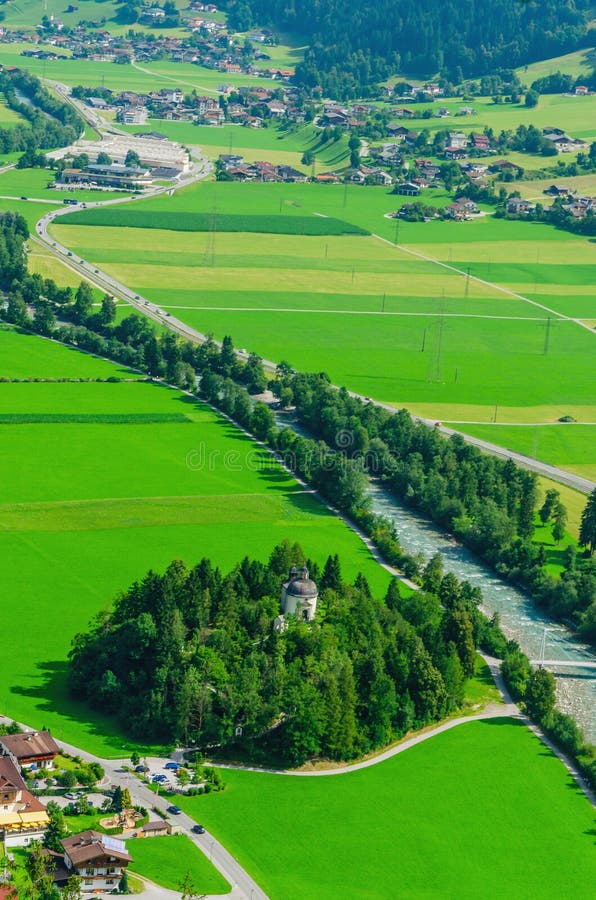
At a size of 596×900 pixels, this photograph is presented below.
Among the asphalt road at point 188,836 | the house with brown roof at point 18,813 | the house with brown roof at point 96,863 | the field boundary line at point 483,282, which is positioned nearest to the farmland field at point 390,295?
the field boundary line at point 483,282

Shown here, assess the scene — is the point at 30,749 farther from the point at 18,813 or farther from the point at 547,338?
the point at 547,338

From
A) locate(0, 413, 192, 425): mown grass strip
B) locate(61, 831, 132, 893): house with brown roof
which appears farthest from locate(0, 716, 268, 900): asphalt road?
locate(0, 413, 192, 425): mown grass strip

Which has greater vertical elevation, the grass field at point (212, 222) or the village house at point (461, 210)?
the village house at point (461, 210)

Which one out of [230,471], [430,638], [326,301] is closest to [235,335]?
[326,301]

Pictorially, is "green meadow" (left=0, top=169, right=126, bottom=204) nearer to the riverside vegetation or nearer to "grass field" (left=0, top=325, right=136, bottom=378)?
the riverside vegetation

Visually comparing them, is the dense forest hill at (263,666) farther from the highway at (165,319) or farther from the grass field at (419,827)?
Answer: the highway at (165,319)

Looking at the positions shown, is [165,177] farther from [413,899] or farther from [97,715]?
[413,899]
